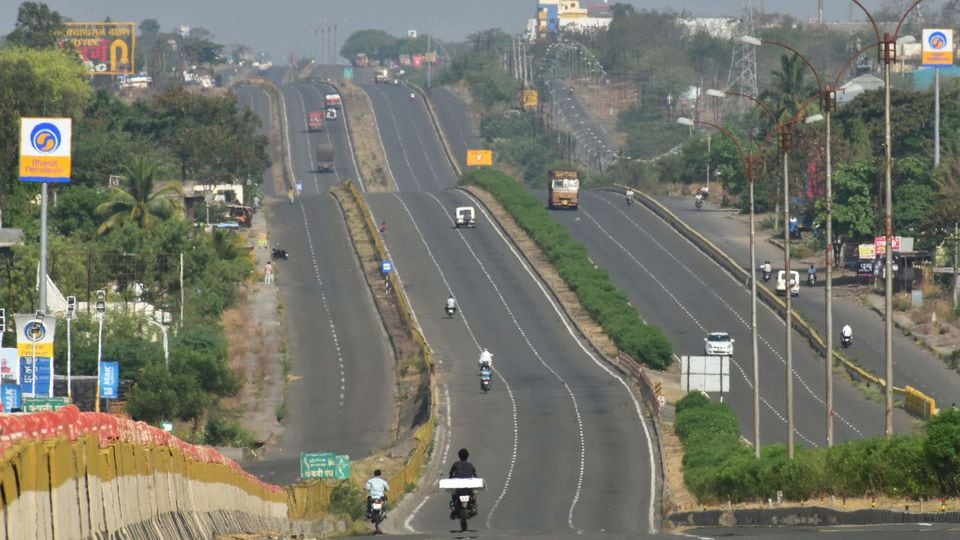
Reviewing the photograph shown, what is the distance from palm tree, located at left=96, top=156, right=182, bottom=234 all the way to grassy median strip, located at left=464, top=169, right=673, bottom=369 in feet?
84.7

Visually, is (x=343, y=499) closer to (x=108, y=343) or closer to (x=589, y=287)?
(x=108, y=343)

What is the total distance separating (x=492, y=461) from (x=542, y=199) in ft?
305

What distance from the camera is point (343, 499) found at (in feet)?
175

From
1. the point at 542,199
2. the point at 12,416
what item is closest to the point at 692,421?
the point at 12,416

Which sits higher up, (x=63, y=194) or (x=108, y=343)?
(x=63, y=194)

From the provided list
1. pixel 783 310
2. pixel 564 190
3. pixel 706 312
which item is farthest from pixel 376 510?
pixel 564 190

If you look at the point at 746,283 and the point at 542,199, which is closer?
the point at 746,283

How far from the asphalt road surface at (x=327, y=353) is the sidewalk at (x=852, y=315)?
80.0 ft

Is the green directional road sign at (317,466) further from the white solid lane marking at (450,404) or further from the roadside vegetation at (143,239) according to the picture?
the roadside vegetation at (143,239)

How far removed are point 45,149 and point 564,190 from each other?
80565mm

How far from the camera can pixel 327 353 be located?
10300 centimetres

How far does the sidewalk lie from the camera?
92.9 metres

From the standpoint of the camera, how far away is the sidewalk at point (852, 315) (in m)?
92.9

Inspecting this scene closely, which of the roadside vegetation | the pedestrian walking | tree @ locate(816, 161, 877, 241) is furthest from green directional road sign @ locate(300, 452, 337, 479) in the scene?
tree @ locate(816, 161, 877, 241)
